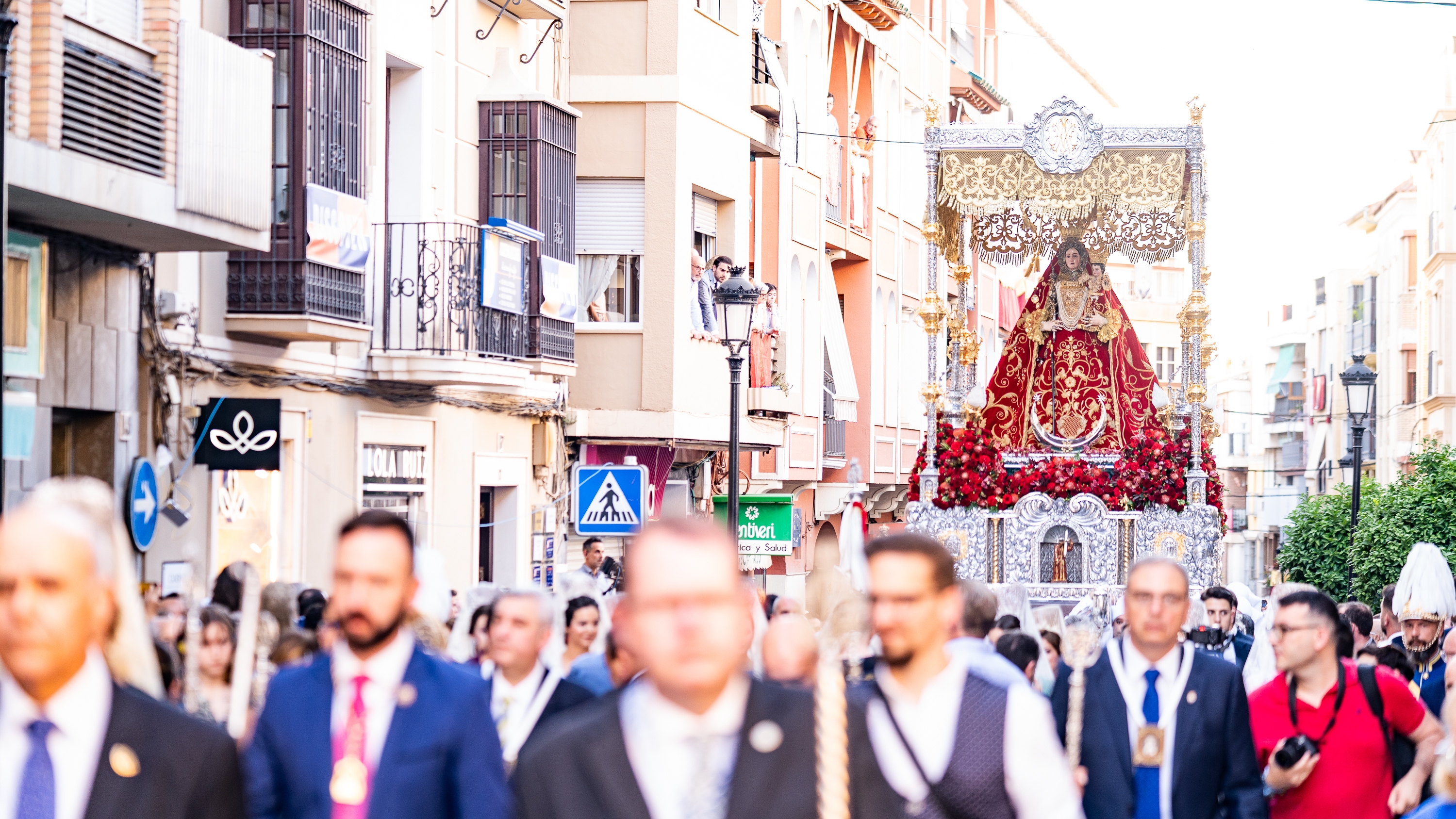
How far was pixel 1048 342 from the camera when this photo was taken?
66.2 ft

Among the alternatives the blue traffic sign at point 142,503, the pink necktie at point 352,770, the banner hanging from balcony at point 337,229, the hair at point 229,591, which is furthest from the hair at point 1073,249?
the pink necktie at point 352,770

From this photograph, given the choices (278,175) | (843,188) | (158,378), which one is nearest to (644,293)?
(278,175)

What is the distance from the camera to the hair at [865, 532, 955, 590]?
4.28 meters

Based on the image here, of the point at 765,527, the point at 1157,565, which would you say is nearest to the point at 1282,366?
the point at 765,527

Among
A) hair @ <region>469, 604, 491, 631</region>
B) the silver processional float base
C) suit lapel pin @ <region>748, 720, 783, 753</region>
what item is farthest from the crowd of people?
the silver processional float base

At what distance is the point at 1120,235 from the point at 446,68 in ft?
22.6

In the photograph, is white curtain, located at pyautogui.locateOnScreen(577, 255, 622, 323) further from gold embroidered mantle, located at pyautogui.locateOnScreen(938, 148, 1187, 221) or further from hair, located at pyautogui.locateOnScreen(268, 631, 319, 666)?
hair, located at pyautogui.locateOnScreen(268, 631, 319, 666)

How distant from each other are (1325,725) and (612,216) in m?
15.4

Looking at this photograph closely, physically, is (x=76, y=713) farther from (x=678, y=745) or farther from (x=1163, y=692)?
(x=1163, y=692)

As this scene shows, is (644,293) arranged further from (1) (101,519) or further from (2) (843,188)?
(1) (101,519)

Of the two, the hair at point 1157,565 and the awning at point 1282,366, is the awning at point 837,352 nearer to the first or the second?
the hair at point 1157,565

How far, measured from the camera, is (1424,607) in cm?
1186

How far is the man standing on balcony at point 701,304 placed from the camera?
22078mm

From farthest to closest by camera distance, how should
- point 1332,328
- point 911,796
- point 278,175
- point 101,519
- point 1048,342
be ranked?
1. point 1332,328
2. point 1048,342
3. point 278,175
4. point 911,796
5. point 101,519
